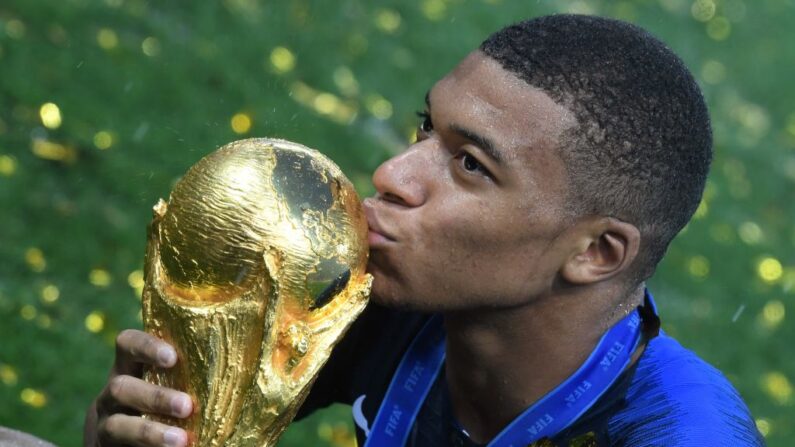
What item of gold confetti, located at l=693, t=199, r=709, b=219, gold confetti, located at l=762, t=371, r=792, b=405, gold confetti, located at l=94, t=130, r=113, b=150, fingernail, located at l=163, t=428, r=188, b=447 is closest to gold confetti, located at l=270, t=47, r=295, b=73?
gold confetti, located at l=94, t=130, r=113, b=150

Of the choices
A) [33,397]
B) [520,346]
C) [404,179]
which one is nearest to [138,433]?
[404,179]

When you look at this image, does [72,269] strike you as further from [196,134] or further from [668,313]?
[668,313]

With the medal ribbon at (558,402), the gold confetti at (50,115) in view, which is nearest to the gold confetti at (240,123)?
the gold confetti at (50,115)

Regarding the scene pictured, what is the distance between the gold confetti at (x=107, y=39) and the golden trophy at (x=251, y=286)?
4104 millimetres

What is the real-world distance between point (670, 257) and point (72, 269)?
3314mm

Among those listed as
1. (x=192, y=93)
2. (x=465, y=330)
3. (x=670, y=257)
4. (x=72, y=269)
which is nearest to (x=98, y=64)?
(x=192, y=93)

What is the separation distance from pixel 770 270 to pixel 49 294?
4.03 metres

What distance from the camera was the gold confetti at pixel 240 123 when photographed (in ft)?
19.8

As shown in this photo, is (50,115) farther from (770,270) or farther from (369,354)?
(770,270)

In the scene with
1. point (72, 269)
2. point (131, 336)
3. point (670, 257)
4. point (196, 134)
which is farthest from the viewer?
point (670, 257)

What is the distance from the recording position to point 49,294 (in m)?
5.28

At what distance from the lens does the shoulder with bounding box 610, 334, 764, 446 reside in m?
2.78

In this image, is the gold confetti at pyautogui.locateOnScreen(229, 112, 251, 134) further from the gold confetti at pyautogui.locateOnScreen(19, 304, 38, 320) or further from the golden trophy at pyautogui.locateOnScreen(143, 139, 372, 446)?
the golden trophy at pyautogui.locateOnScreen(143, 139, 372, 446)

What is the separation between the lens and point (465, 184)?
2.74 m
